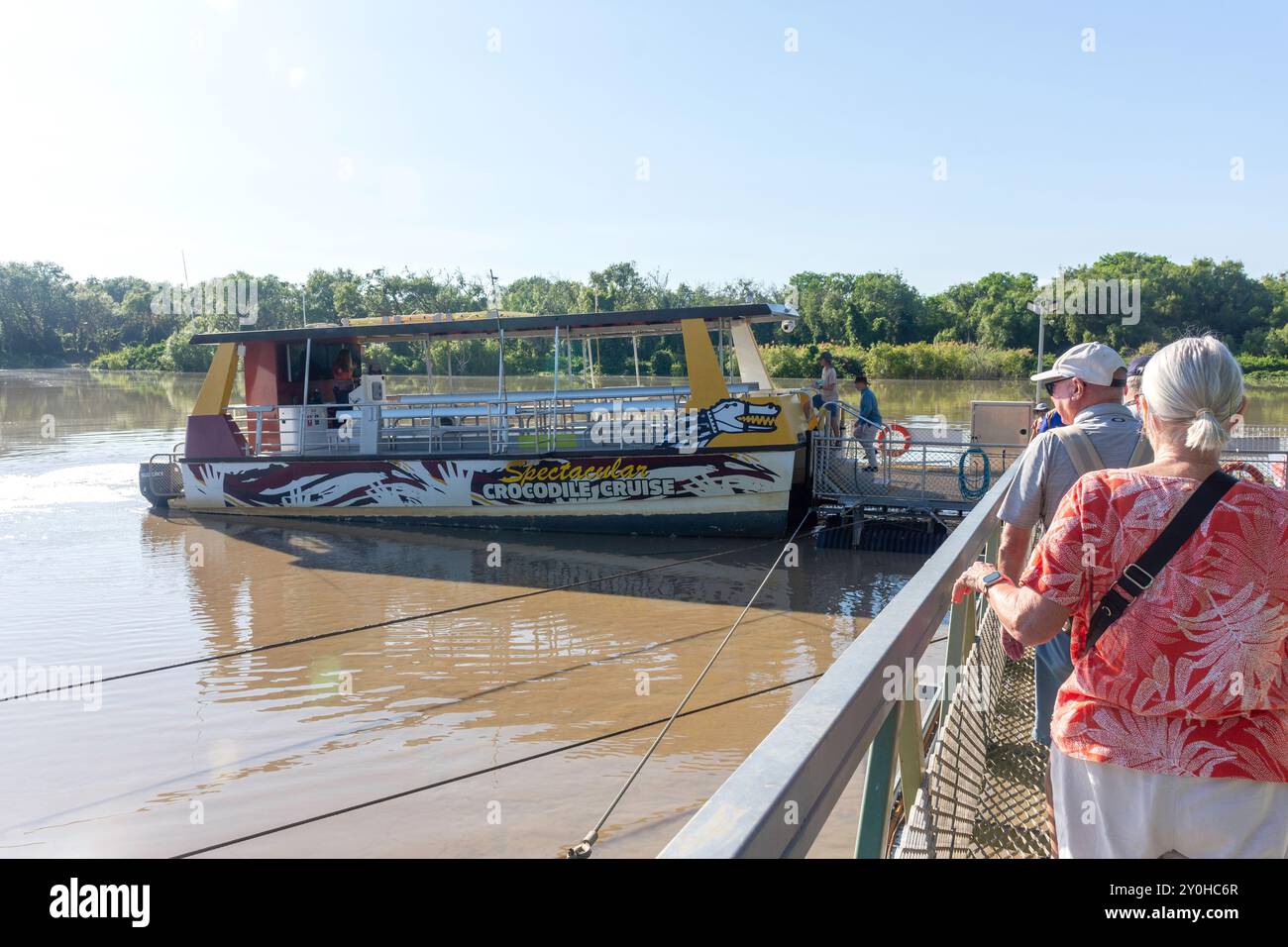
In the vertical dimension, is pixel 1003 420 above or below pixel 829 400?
below

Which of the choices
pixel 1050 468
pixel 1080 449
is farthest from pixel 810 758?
pixel 1080 449

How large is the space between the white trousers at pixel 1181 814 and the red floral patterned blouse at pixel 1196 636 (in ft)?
0.09

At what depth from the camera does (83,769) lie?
7438 mm

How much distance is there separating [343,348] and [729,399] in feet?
27.5

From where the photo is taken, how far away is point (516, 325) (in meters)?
16.5

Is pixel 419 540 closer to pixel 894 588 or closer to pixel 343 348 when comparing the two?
pixel 343 348

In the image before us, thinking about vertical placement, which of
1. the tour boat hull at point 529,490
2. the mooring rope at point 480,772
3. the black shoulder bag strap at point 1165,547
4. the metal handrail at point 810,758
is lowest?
the mooring rope at point 480,772

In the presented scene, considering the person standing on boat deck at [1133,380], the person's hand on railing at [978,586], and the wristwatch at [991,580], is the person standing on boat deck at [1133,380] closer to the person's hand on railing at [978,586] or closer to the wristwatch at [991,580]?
the person's hand on railing at [978,586]

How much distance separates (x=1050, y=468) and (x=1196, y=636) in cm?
154

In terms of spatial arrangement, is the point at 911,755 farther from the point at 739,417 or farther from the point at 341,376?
the point at 341,376

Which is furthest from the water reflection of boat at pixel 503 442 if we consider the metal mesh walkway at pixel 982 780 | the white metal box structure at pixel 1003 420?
the metal mesh walkway at pixel 982 780

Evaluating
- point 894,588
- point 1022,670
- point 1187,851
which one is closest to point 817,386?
point 894,588

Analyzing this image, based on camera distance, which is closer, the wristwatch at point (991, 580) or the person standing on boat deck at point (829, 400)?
the wristwatch at point (991, 580)

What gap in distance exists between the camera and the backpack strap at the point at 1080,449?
3449mm
